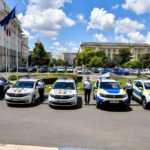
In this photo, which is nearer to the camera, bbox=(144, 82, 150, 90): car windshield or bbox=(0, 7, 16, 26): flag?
bbox=(144, 82, 150, 90): car windshield

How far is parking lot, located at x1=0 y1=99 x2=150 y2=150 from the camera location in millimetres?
9219

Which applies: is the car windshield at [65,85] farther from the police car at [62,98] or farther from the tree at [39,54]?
the tree at [39,54]

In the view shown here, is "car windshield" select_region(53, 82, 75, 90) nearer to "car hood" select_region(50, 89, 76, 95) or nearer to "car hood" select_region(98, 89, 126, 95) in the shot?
"car hood" select_region(50, 89, 76, 95)

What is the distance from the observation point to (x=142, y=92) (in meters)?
17.6

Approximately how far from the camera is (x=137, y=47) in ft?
543

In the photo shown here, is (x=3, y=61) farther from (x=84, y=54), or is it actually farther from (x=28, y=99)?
(x=28, y=99)

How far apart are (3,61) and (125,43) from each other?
103414 millimetres

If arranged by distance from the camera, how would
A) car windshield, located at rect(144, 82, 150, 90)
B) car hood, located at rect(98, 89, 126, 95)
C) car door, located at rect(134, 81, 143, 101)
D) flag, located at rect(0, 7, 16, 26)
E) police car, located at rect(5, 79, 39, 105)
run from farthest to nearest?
flag, located at rect(0, 7, 16, 26)
car door, located at rect(134, 81, 143, 101)
car windshield, located at rect(144, 82, 150, 90)
police car, located at rect(5, 79, 39, 105)
car hood, located at rect(98, 89, 126, 95)

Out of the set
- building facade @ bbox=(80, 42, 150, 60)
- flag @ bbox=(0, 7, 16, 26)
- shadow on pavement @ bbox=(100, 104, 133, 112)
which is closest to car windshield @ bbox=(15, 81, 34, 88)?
shadow on pavement @ bbox=(100, 104, 133, 112)

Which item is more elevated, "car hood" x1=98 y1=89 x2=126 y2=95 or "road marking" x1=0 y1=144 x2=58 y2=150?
"car hood" x1=98 y1=89 x2=126 y2=95

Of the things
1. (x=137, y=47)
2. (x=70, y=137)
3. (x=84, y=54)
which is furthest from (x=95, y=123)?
(x=137, y=47)

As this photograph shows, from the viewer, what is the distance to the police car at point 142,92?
54.7ft

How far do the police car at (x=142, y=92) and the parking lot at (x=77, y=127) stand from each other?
2.15 feet

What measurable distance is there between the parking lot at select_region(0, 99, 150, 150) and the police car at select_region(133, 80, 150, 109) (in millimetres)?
655
